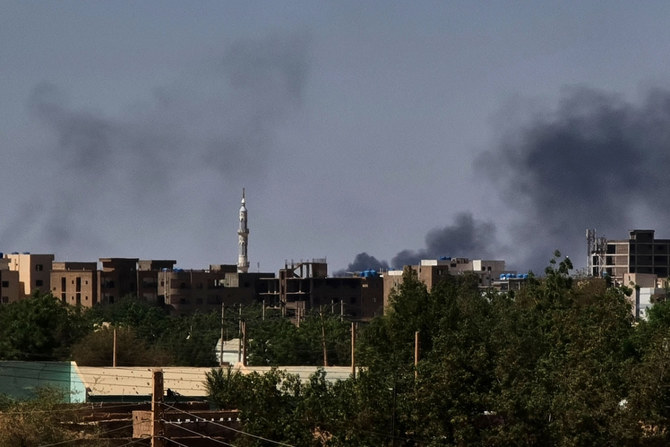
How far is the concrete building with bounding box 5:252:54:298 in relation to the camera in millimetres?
176500

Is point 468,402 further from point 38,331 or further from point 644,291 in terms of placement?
point 644,291

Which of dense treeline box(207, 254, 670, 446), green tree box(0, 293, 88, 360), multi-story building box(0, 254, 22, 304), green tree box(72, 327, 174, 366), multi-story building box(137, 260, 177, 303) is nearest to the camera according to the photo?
dense treeline box(207, 254, 670, 446)

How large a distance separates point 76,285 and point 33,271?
8.18 meters

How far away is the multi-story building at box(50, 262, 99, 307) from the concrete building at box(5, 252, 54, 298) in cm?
339

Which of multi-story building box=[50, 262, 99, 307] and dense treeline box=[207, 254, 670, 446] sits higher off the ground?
multi-story building box=[50, 262, 99, 307]

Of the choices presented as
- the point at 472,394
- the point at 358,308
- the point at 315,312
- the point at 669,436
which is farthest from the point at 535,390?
the point at 358,308

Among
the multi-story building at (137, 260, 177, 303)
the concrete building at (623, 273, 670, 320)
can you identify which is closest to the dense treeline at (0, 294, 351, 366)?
the concrete building at (623, 273, 670, 320)

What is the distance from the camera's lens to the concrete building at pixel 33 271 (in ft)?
579

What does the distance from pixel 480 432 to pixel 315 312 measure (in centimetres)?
12342

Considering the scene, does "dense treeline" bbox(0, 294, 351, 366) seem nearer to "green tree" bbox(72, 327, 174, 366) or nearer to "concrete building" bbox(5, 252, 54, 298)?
"green tree" bbox(72, 327, 174, 366)

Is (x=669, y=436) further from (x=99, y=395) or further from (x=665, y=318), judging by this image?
(x=665, y=318)

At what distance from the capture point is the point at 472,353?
44156 mm

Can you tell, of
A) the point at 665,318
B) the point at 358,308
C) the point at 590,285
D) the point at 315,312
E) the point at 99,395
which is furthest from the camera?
the point at 358,308

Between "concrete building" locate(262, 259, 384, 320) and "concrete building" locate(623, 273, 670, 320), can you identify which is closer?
"concrete building" locate(623, 273, 670, 320)
